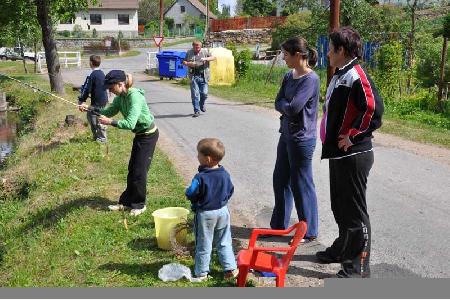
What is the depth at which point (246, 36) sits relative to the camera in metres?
54.2

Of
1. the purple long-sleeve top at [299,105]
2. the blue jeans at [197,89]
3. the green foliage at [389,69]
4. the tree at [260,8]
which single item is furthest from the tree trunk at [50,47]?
the tree at [260,8]

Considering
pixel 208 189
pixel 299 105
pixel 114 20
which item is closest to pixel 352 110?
pixel 299 105

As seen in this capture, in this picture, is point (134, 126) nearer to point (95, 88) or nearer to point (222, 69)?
point (95, 88)

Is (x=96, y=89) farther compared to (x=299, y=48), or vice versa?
(x=96, y=89)

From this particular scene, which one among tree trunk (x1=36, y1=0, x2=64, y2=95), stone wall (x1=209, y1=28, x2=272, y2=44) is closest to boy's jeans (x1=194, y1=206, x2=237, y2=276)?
tree trunk (x1=36, y1=0, x2=64, y2=95)

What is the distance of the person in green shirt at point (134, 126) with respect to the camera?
5.80 metres

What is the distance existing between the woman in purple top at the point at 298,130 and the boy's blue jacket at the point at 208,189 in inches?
35.0

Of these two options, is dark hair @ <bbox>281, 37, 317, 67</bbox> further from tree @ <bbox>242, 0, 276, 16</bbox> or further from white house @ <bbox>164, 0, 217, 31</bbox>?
white house @ <bbox>164, 0, 217, 31</bbox>

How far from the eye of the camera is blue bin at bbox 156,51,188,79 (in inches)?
943

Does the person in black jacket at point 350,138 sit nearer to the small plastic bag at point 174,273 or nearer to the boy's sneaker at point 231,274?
the boy's sneaker at point 231,274

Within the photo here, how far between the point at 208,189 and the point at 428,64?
15284 mm

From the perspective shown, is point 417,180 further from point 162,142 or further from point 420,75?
point 420,75

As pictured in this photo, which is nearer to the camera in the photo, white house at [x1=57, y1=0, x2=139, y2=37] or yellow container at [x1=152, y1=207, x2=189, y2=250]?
yellow container at [x1=152, y1=207, x2=189, y2=250]

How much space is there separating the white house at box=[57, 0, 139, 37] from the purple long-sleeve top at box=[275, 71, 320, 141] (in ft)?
217
